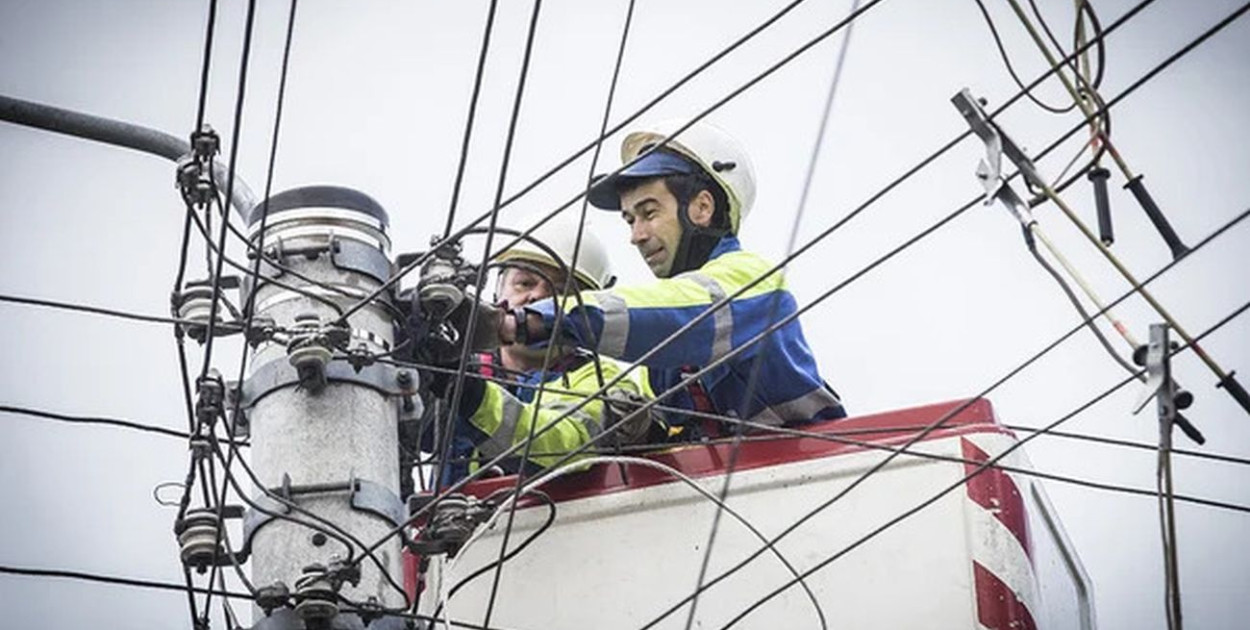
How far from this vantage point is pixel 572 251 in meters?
9.09

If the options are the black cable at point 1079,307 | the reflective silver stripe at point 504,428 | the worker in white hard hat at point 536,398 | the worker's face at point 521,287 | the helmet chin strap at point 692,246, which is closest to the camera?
the black cable at point 1079,307

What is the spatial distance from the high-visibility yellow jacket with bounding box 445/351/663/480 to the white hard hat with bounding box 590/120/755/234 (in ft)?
2.13

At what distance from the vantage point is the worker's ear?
8.33 m

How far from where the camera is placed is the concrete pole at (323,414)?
5.63m

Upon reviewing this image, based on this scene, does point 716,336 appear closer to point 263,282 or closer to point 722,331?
point 722,331

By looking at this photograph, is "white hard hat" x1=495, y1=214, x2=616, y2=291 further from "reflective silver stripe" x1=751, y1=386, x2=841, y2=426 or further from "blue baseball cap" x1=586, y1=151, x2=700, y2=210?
"reflective silver stripe" x1=751, y1=386, x2=841, y2=426

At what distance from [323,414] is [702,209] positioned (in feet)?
9.23

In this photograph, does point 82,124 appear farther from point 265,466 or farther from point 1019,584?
point 1019,584

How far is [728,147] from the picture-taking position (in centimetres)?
849

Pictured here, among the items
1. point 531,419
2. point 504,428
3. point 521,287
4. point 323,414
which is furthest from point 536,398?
point 521,287

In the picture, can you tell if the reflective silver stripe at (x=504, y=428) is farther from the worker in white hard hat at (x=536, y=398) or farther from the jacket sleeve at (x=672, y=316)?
the jacket sleeve at (x=672, y=316)

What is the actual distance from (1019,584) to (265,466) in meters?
2.18

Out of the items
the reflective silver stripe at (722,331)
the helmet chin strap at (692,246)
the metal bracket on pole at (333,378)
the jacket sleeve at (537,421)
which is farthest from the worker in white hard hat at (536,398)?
the metal bracket on pole at (333,378)

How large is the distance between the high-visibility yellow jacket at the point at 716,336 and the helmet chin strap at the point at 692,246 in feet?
1.27
